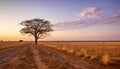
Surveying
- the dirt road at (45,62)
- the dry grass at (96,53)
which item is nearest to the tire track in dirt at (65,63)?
the dirt road at (45,62)

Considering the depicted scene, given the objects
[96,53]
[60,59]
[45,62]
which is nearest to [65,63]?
[45,62]

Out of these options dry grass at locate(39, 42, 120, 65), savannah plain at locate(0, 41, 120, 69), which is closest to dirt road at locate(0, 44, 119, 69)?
savannah plain at locate(0, 41, 120, 69)

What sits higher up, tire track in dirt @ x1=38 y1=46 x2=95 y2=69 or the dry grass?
the dry grass

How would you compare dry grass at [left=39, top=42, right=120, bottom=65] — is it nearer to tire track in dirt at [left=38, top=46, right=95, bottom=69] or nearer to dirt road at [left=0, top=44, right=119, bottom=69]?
dirt road at [left=0, top=44, right=119, bottom=69]

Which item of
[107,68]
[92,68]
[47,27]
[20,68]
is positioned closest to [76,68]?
[92,68]

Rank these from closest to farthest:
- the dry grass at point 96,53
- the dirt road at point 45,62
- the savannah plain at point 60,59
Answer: the dirt road at point 45,62 → the savannah plain at point 60,59 → the dry grass at point 96,53

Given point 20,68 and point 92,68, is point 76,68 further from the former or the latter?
point 20,68

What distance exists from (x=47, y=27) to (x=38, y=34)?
4349mm

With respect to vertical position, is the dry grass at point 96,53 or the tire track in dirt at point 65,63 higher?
the dry grass at point 96,53

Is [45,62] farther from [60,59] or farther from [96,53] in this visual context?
[96,53]

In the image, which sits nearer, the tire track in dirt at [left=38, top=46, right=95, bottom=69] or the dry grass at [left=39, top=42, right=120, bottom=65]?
the tire track in dirt at [left=38, top=46, right=95, bottom=69]

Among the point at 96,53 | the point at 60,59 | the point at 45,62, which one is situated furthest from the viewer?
the point at 96,53

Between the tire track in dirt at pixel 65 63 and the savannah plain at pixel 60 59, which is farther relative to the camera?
the savannah plain at pixel 60 59

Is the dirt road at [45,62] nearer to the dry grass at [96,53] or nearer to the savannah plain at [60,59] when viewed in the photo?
the savannah plain at [60,59]
